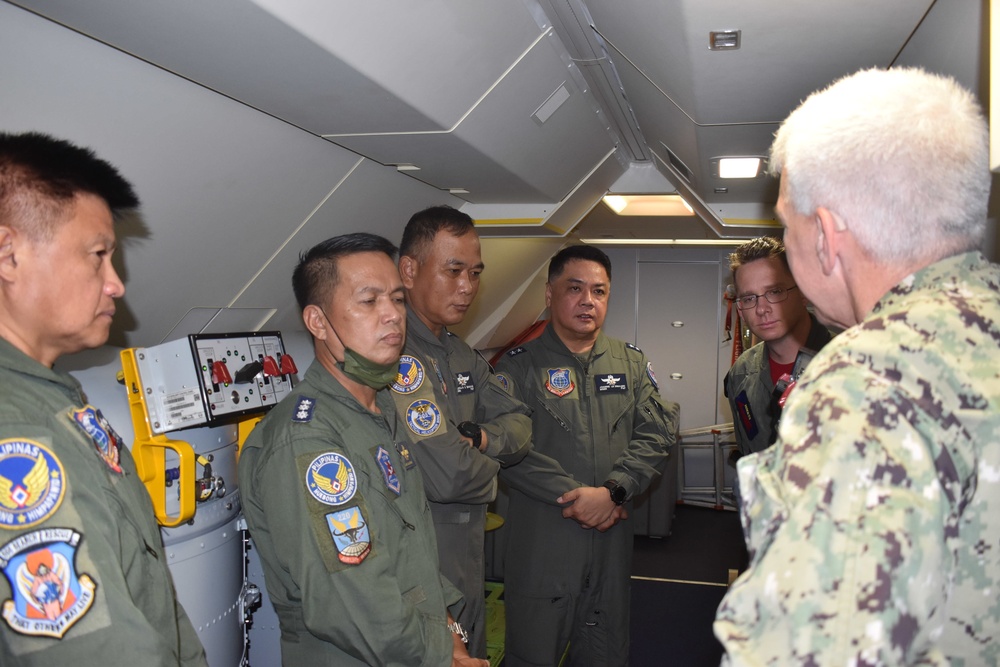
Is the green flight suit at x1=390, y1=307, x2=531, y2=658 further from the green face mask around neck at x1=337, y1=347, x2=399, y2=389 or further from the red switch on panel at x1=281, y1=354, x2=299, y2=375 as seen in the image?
the red switch on panel at x1=281, y1=354, x2=299, y2=375

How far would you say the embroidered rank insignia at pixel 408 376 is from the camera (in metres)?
2.57

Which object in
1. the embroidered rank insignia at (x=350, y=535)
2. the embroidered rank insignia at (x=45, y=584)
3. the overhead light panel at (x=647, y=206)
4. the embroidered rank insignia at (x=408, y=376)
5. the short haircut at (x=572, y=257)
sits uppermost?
the overhead light panel at (x=647, y=206)

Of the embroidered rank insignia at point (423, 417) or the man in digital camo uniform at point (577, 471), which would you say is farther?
the man in digital camo uniform at point (577, 471)

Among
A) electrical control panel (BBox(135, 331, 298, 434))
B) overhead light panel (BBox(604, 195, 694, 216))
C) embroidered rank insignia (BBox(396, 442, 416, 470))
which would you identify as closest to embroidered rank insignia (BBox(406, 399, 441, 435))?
embroidered rank insignia (BBox(396, 442, 416, 470))

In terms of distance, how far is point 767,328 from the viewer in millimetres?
2783

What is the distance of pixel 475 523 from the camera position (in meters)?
2.75

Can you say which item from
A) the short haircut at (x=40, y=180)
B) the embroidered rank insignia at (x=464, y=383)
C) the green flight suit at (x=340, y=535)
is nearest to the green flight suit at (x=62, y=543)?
the short haircut at (x=40, y=180)

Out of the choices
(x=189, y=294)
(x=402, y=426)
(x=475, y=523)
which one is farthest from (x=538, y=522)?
(x=189, y=294)

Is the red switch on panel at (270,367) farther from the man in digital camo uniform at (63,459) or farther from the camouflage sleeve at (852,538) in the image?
the camouflage sleeve at (852,538)

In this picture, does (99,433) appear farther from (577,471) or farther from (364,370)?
(577,471)

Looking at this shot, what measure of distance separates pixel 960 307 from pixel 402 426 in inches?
67.6

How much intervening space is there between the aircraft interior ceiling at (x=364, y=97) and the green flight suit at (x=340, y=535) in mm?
631

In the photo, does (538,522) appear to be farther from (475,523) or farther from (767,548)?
(767,548)

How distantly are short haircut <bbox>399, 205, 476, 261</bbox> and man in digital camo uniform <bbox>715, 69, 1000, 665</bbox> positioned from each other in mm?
1958
